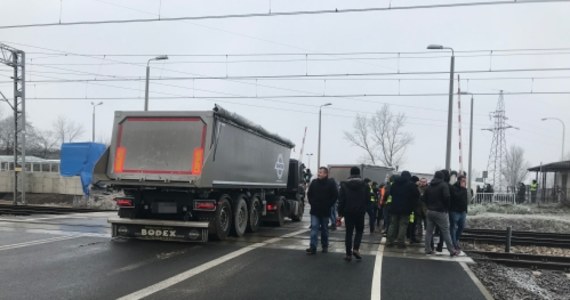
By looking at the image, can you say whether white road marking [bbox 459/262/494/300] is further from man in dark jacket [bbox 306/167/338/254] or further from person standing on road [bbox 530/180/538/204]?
person standing on road [bbox 530/180/538/204]

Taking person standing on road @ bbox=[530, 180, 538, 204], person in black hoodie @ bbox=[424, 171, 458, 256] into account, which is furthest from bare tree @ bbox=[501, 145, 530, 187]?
person in black hoodie @ bbox=[424, 171, 458, 256]

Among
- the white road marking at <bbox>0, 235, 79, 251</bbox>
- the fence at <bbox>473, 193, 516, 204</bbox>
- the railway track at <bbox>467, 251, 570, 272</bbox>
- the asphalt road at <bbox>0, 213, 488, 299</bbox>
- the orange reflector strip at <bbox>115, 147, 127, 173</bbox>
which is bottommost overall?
the fence at <bbox>473, 193, 516, 204</bbox>

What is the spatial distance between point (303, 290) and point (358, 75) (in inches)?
592

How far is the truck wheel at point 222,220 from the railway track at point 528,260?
5374mm

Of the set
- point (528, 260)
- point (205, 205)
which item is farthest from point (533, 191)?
point (205, 205)

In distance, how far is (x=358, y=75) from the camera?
2059cm

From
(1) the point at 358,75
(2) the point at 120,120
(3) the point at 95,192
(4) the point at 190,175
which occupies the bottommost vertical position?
(3) the point at 95,192

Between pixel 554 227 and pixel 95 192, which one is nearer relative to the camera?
pixel 554 227

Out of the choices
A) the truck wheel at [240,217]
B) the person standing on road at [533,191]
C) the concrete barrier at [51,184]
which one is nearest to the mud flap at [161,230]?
the truck wheel at [240,217]

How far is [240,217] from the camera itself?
483 inches

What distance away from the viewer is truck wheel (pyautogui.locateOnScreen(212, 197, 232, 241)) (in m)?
10.7

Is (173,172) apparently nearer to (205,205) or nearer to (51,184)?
(205,205)

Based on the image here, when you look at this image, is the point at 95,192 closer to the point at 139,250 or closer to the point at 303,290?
the point at 139,250

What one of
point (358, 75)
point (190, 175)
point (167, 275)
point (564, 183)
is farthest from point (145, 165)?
point (564, 183)
